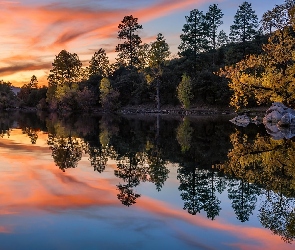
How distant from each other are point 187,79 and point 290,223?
191 feet

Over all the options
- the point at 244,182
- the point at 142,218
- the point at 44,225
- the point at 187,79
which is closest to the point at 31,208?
the point at 44,225

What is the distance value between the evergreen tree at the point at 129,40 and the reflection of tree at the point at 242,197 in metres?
83.2

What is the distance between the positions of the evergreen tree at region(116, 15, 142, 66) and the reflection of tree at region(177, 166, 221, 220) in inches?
3178

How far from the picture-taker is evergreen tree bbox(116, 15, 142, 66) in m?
91.7

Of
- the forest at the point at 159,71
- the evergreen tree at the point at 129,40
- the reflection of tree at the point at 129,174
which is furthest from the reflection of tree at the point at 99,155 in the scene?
the evergreen tree at the point at 129,40

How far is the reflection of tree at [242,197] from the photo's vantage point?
8.26 m

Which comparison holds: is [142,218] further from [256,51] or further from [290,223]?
[256,51]

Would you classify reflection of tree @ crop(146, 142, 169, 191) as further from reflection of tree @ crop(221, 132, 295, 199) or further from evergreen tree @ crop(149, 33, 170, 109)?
evergreen tree @ crop(149, 33, 170, 109)

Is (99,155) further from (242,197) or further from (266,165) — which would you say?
(242,197)

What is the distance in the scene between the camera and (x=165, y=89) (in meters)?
74.2

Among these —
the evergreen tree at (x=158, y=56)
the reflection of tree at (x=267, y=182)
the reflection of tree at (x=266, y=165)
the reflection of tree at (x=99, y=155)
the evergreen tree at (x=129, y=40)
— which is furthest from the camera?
the evergreen tree at (x=129, y=40)

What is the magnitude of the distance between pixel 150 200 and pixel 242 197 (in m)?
2.54

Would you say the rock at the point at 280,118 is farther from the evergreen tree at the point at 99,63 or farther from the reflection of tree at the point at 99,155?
the evergreen tree at the point at 99,63

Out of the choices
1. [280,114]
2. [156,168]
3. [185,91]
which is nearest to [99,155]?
[156,168]
